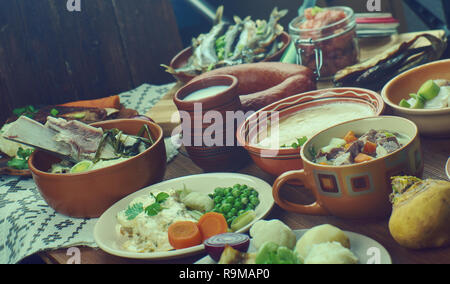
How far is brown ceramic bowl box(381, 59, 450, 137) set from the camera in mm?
1205

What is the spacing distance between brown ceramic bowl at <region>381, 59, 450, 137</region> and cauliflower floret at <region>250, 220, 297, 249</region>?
0.47 metres

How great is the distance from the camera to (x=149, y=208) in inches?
46.1

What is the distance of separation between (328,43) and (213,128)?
763 mm

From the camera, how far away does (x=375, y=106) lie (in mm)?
1296

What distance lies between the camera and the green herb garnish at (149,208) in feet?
3.84

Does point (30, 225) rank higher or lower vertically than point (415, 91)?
lower

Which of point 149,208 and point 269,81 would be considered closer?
point 149,208

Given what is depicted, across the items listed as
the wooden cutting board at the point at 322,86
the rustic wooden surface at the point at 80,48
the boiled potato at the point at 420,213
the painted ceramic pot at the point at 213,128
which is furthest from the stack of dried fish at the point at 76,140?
the rustic wooden surface at the point at 80,48

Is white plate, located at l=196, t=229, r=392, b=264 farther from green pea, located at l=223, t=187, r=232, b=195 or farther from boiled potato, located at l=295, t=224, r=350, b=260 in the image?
green pea, located at l=223, t=187, r=232, b=195

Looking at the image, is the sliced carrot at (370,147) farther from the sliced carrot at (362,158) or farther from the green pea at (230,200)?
the green pea at (230,200)

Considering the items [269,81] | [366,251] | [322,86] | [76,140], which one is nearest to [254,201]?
[366,251]

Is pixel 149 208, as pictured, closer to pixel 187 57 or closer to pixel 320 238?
pixel 320 238

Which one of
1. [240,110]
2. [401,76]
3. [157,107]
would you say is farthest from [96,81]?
[401,76]
